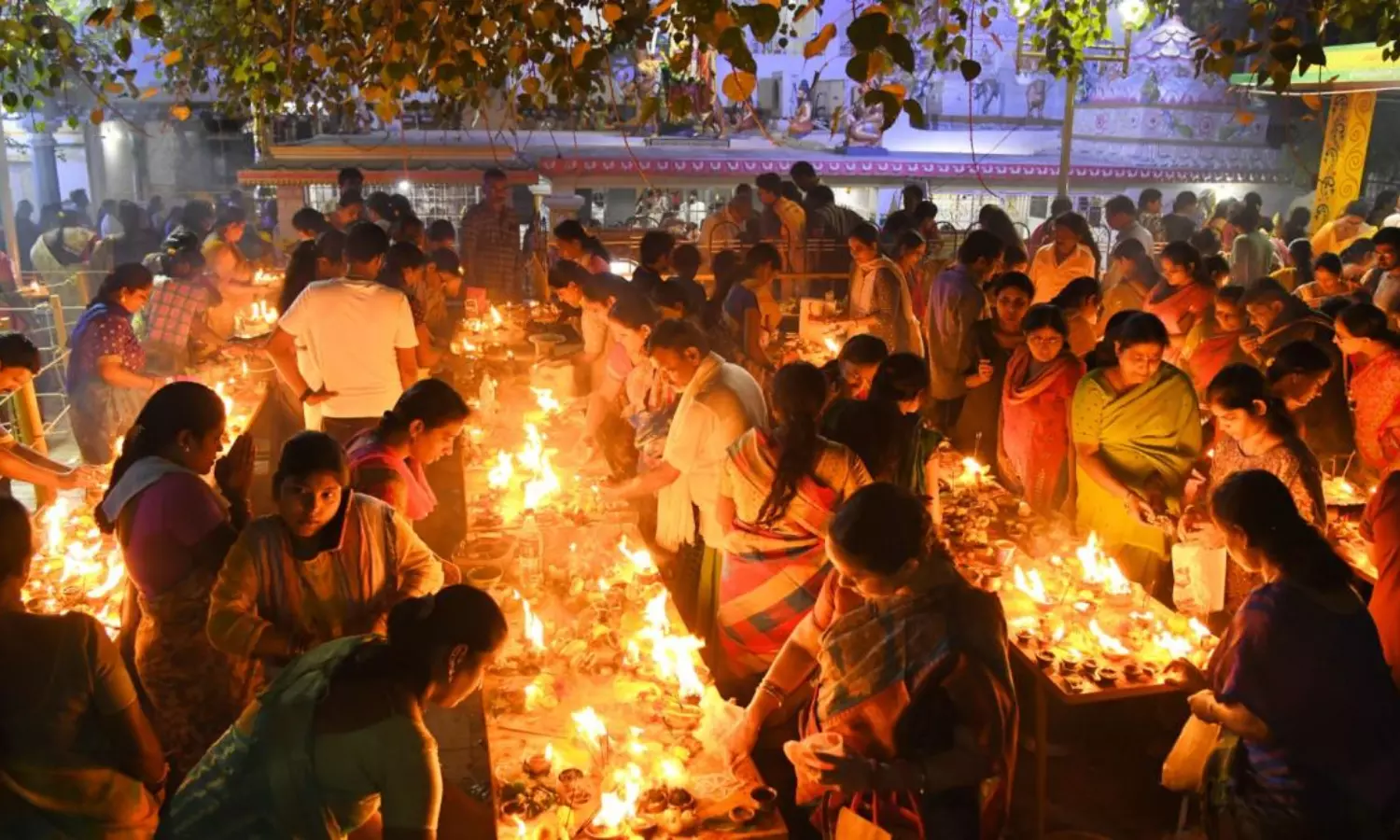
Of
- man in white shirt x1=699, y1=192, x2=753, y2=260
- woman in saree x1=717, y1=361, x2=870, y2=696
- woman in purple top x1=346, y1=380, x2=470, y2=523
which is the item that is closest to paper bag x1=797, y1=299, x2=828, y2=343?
man in white shirt x1=699, y1=192, x2=753, y2=260

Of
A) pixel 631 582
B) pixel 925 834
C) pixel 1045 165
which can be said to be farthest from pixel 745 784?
pixel 1045 165

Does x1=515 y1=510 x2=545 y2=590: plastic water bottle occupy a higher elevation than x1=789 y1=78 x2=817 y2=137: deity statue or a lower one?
lower

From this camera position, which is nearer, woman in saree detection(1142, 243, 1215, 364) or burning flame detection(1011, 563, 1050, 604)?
burning flame detection(1011, 563, 1050, 604)

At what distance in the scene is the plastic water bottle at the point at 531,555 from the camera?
4664 millimetres

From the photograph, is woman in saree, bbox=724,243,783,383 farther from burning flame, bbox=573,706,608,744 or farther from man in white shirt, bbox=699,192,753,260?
burning flame, bbox=573,706,608,744

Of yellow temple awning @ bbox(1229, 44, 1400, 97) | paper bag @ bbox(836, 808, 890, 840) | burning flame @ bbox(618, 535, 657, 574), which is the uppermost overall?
yellow temple awning @ bbox(1229, 44, 1400, 97)

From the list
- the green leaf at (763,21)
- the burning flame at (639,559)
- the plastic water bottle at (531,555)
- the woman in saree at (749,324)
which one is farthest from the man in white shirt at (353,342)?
the green leaf at (763,21)

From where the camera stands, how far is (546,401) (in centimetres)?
750

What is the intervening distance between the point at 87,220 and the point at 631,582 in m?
17.6

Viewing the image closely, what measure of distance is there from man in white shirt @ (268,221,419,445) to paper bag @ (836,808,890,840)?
4.08 m

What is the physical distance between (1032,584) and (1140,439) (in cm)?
107

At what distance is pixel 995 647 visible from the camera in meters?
2.75

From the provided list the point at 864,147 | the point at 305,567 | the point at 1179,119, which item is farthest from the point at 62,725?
the point at 1179,119

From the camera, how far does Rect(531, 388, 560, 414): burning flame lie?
7.43 m
